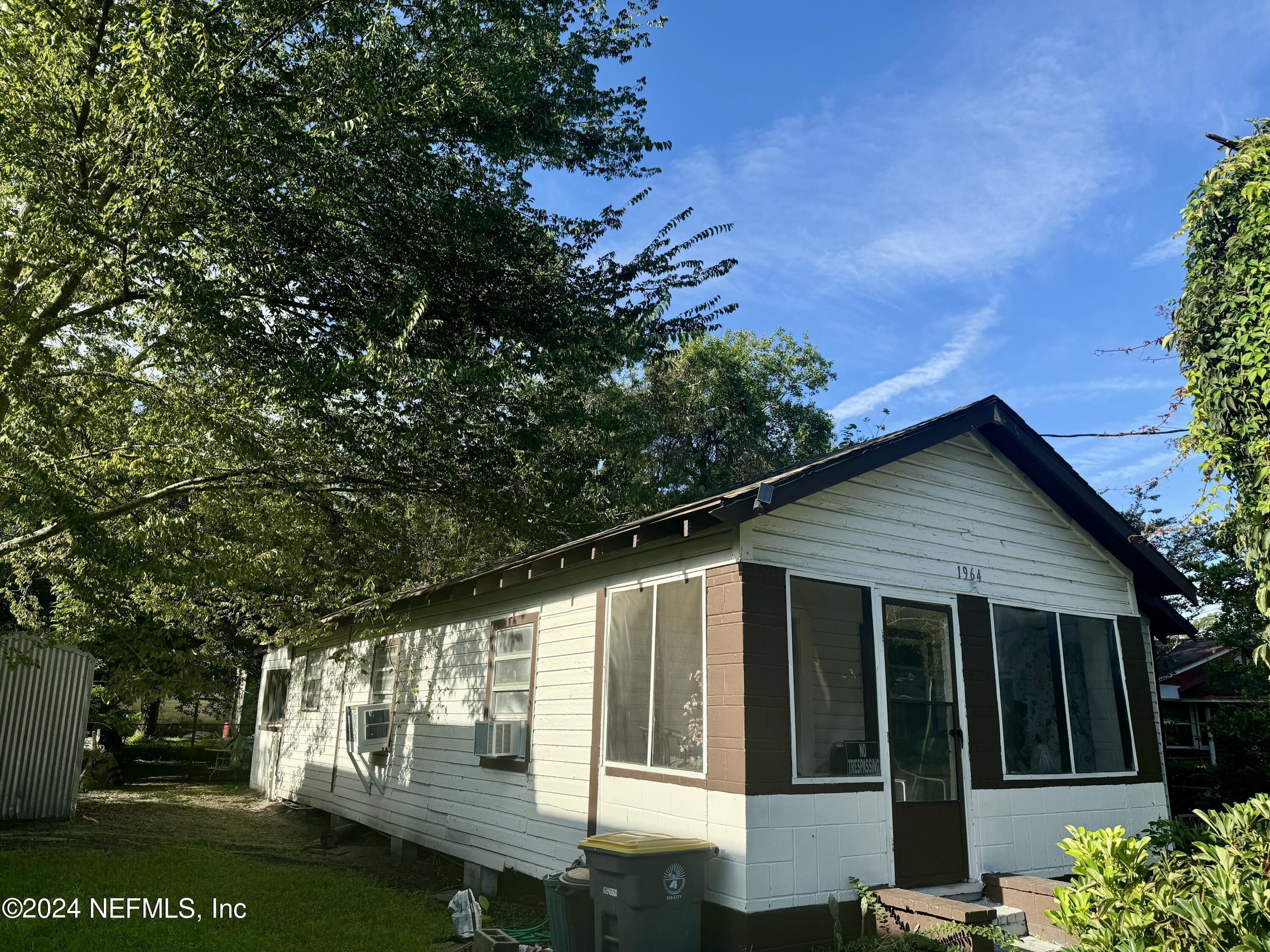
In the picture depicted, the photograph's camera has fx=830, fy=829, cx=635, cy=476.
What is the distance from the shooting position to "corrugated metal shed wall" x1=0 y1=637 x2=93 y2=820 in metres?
13.1

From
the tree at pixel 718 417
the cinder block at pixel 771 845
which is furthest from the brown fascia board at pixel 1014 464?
the tree at pixel 718 417

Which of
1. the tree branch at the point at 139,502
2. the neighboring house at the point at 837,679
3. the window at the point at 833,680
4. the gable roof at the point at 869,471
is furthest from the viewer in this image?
the tree branch at the point at 139,502

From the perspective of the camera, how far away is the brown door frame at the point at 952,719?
699cm

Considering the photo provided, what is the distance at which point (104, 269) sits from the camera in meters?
8.23

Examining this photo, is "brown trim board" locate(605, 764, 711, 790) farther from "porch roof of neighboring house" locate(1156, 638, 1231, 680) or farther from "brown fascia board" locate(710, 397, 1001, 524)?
"porch roof of neighboring house" locate(1156, 638, 1231, 680)

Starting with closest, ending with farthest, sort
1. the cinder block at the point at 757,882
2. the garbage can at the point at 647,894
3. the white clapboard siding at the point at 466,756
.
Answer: the garbage can at the point at 647,894
the cinder block at the point at 757,882
the white clapboard siding at the point at 466,756

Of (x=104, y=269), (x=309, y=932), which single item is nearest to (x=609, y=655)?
(x=309, y=932)

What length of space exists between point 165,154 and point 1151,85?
10.0 m

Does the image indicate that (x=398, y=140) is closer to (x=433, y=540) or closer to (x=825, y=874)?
(x=825, y=874)

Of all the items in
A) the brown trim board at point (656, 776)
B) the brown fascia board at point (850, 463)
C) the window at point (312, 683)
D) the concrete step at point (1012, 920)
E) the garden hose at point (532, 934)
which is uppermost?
the brown fascia board at point (850, 463)

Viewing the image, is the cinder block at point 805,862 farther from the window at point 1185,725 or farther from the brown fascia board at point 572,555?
the window at point 1185,725

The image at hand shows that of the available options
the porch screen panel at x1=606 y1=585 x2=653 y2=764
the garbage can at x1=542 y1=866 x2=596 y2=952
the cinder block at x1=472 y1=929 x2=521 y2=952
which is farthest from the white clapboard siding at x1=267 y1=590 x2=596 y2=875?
the garbage can at x1=542 y1=866 x2=596 y2=952

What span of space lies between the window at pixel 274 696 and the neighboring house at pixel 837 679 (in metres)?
9.74

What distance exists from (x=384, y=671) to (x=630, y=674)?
715cm
